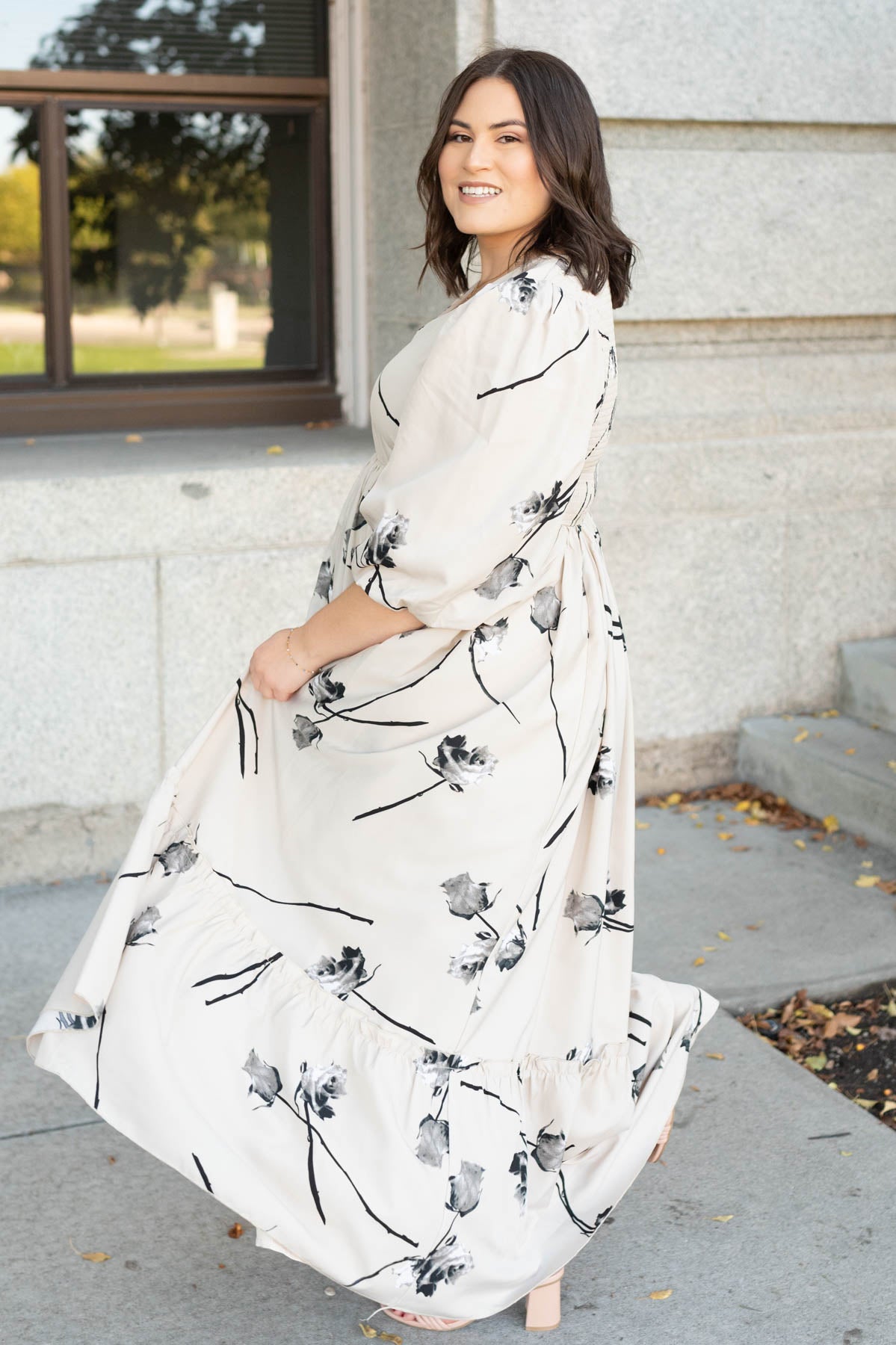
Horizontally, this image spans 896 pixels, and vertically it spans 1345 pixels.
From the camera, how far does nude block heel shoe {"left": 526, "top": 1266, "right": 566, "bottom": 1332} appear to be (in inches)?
100

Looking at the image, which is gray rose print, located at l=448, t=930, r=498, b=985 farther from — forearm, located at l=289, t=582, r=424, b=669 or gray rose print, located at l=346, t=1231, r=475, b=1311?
forearm, located at l=289, t=582, r=424, b=669

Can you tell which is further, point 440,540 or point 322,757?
point 322,757

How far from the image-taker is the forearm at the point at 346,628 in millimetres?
2281

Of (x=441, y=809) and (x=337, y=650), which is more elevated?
(x=337, y=650)

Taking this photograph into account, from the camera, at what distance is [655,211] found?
4852 mm

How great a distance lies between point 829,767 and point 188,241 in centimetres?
282

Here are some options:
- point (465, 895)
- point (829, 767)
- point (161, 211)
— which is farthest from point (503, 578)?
point (161, 211)

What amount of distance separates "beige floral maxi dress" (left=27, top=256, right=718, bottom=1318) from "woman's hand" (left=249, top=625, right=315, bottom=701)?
1.5 inches

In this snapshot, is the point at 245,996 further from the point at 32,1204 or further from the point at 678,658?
the point at 678,658

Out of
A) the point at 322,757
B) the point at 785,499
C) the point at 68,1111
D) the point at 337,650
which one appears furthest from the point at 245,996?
the point at 785,499

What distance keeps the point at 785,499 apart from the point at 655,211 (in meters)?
1.08

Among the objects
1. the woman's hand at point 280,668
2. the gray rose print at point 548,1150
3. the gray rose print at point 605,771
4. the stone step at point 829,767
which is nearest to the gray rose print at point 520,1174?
the gray rose print at point 548,1150

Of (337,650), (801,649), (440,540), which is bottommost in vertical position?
(801,649)

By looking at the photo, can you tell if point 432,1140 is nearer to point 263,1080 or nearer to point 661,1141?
point 263,1080
